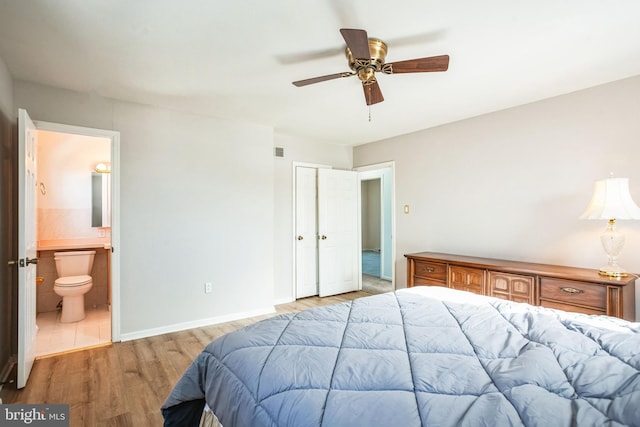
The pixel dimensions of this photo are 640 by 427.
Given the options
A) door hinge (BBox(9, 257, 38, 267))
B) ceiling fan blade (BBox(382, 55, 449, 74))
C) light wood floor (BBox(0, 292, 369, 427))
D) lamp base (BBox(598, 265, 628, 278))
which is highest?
ceiling fan blade (BBox(382, 55, 449, 74))

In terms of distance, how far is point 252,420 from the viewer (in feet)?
3.48

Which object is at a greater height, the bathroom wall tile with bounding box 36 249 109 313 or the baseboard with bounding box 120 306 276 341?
the bathroom wall tile with bounding box 36 249 109 313

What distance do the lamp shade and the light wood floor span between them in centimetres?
345

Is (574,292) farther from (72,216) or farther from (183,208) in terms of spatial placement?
(72,216)

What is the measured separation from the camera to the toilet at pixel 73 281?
11.9 ft

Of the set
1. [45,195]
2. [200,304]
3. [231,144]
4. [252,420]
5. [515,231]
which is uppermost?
[231,144]

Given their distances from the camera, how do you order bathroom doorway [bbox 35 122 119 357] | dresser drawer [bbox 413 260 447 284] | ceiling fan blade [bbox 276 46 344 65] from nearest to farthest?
ceiling fan blade [bbox 276 46 344 65], dresser drawer [bbox 413 260 447 284], bathroom doorway [bbox 35 122 119 357]

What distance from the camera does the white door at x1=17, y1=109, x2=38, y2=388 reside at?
230 centimetres

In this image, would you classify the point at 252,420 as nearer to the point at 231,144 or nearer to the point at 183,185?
the point at 183,185

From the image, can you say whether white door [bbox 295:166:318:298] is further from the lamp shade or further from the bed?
the lamp shade

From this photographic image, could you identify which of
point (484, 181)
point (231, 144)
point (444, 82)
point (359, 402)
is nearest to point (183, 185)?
point (231, 144)

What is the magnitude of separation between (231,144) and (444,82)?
2.44 m

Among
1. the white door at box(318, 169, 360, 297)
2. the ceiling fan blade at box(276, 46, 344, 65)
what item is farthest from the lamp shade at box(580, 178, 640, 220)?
the white door at box(318, 169, 360, 297)

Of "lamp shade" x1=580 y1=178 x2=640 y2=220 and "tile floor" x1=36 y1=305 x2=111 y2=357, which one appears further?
"tile floor" x1=36 y1=305 x2=111 y2=357
